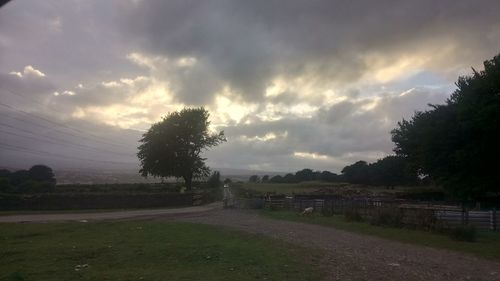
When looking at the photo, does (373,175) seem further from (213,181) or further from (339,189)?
(213,181)

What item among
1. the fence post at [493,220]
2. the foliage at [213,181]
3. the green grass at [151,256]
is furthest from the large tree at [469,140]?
the foliage at [213,181]

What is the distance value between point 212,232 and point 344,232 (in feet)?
22.0

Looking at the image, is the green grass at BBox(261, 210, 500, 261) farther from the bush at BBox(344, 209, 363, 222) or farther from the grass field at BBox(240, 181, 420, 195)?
the grass field at BBox(240, 181, 420, 195)

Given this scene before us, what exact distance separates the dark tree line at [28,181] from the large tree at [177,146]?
14.7m

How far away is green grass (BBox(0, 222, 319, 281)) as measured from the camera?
40.4ft

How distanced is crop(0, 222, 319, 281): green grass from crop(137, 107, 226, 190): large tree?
52.1m

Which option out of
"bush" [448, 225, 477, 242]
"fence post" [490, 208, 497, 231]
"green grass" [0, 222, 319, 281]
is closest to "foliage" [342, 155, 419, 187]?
"fence post" [490, 208, 497, 231]

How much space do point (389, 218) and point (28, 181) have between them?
165 ft

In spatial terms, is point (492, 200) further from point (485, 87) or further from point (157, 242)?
point (157, 242)

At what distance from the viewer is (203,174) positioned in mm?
81625

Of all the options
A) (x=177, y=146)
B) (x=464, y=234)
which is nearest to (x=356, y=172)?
(x=177, y=146)

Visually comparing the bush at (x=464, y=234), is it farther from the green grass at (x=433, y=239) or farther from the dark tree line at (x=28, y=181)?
the dark tree line at (x=28, y=181)

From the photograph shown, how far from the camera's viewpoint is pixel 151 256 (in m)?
15.4

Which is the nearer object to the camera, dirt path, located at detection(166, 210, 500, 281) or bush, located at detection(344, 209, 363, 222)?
dirt path, located at detection(166, 210, 500, 281)
